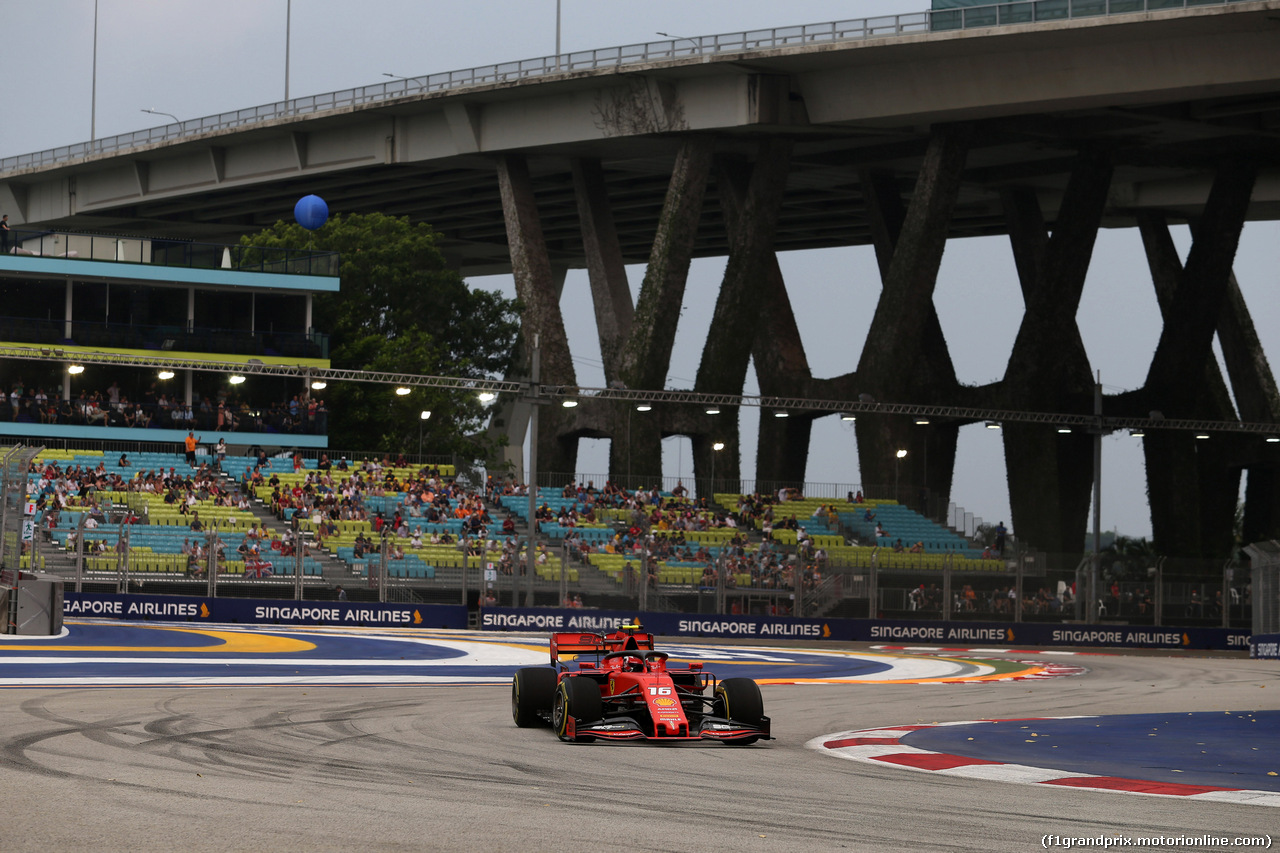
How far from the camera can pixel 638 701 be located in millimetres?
14336

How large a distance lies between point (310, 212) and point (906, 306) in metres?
24.2

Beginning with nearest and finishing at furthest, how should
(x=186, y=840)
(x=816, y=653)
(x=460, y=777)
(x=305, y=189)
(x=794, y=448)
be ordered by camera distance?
(x=186, y=840) → (x=460, y=777) → (x=816, y=653) → (x=794, y=448) → (x=305, y=189)

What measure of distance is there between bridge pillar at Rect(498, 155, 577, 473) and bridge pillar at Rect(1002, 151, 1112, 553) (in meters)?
16.1

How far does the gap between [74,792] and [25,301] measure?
5265 cm

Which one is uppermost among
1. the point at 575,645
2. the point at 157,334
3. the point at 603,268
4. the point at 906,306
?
the point at 603,268

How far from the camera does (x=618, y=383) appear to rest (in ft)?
180

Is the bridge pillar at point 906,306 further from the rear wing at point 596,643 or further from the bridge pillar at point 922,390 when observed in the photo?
the rear wing at point 596,643

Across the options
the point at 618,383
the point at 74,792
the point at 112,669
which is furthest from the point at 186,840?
the point at 618,383

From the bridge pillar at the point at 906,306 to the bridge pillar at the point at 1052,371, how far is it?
13.7 feet

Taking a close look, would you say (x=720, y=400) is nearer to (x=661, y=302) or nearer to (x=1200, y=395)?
(x=661, y=302)

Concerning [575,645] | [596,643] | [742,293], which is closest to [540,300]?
[742,293]

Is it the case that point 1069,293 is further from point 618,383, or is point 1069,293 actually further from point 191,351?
point 191,351

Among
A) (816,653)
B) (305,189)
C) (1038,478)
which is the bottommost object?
(816,653)

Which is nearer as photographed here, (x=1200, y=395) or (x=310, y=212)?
(x=310, y=212)
